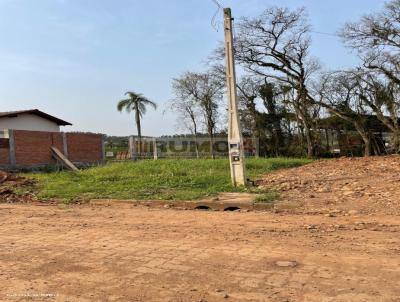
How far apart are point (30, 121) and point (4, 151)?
469 inches

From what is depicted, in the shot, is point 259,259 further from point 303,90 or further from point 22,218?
point 303,90

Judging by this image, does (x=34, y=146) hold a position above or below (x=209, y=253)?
above

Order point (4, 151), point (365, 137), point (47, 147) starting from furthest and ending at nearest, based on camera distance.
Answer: point (365, 137)
point (47, 147)
point (4, 151)

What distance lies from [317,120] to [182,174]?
18919 mm

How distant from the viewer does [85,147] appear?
1114 inches

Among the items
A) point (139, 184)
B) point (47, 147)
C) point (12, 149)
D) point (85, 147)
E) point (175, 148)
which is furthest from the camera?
point (175, 148)

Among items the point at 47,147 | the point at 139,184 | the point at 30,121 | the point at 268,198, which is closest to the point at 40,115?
the point at 30,121

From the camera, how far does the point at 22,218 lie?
9539 mm

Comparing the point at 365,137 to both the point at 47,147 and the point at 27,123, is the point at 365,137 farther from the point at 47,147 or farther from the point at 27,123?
the point at 27,123

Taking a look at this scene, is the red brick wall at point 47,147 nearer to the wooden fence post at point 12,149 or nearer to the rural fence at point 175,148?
A: the wooden fence post at point 12,149

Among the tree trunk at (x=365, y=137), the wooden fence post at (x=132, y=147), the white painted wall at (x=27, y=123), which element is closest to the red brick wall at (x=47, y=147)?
the wooden fence post at (x=132, y=147)

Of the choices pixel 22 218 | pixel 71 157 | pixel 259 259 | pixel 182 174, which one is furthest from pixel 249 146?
Answer: pixel 259 259

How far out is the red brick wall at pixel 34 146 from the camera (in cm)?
2350

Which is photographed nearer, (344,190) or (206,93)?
(344,190)
